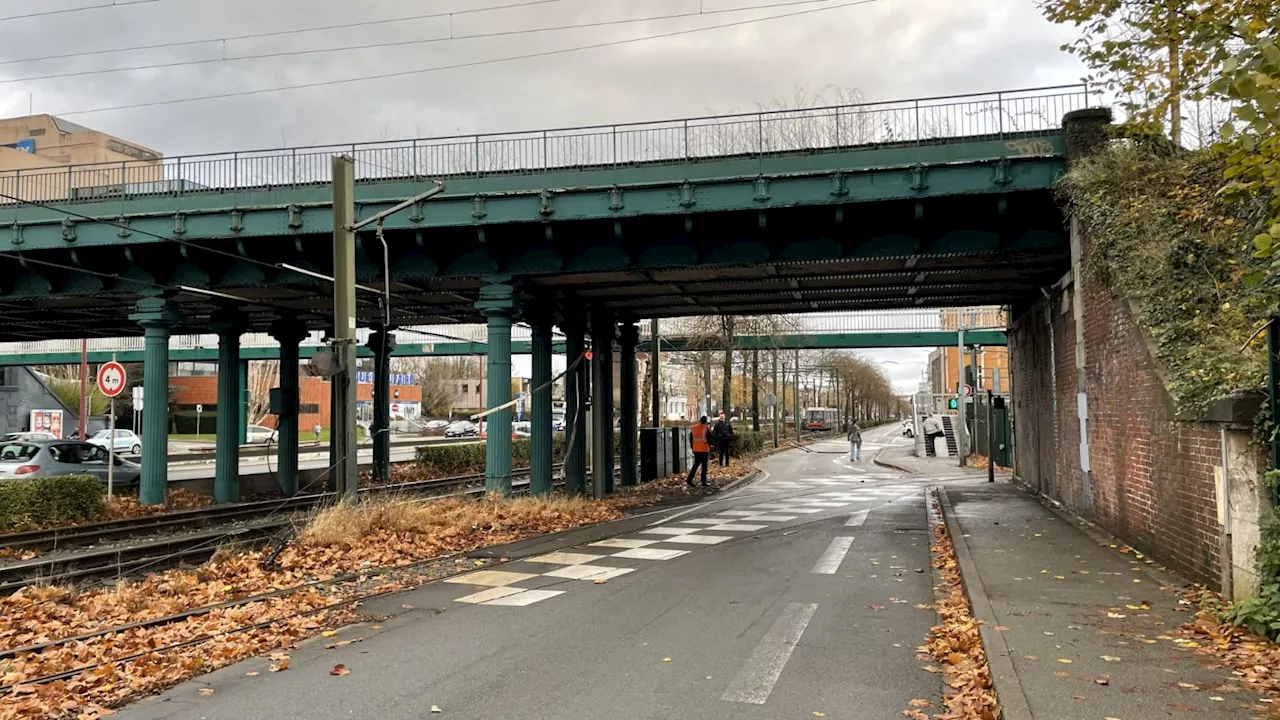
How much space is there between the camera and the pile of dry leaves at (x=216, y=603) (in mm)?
Answer: 6168

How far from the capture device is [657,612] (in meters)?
8.25

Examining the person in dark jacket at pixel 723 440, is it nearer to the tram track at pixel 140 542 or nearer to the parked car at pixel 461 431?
the tram track at pixel 140 542

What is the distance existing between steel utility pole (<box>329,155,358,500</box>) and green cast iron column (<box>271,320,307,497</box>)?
13.3 metres

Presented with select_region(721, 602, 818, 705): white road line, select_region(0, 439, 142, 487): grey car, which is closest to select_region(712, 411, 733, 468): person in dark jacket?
select_region(0, 439, 142, 487): grey car

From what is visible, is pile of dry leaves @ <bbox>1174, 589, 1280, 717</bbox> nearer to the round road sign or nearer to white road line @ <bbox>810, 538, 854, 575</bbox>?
white road line @ <bbox>810, 538, 854, 575</bbox>

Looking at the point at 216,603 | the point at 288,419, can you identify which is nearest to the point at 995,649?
the point at 216,603

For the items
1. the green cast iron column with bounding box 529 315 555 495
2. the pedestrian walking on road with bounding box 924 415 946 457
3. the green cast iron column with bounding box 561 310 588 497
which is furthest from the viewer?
the pedestrian walking on road with bounding box 924 415 946 457

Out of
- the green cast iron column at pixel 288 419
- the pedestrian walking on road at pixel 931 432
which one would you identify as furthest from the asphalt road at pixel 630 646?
the pedestrian walking on road at pixel 931 432

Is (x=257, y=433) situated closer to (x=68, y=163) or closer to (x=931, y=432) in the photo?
(x=68, y=163)

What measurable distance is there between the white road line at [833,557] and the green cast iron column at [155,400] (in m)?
14.9

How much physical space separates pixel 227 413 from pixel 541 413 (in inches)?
A: 346

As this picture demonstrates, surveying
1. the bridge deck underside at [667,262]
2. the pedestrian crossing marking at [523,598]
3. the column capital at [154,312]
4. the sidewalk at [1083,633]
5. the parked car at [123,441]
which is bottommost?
the pedestrian crossing marking at [523,598]

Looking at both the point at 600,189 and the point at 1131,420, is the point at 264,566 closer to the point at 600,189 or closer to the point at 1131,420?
the point at 600,189

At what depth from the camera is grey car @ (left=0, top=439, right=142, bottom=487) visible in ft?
63.1
